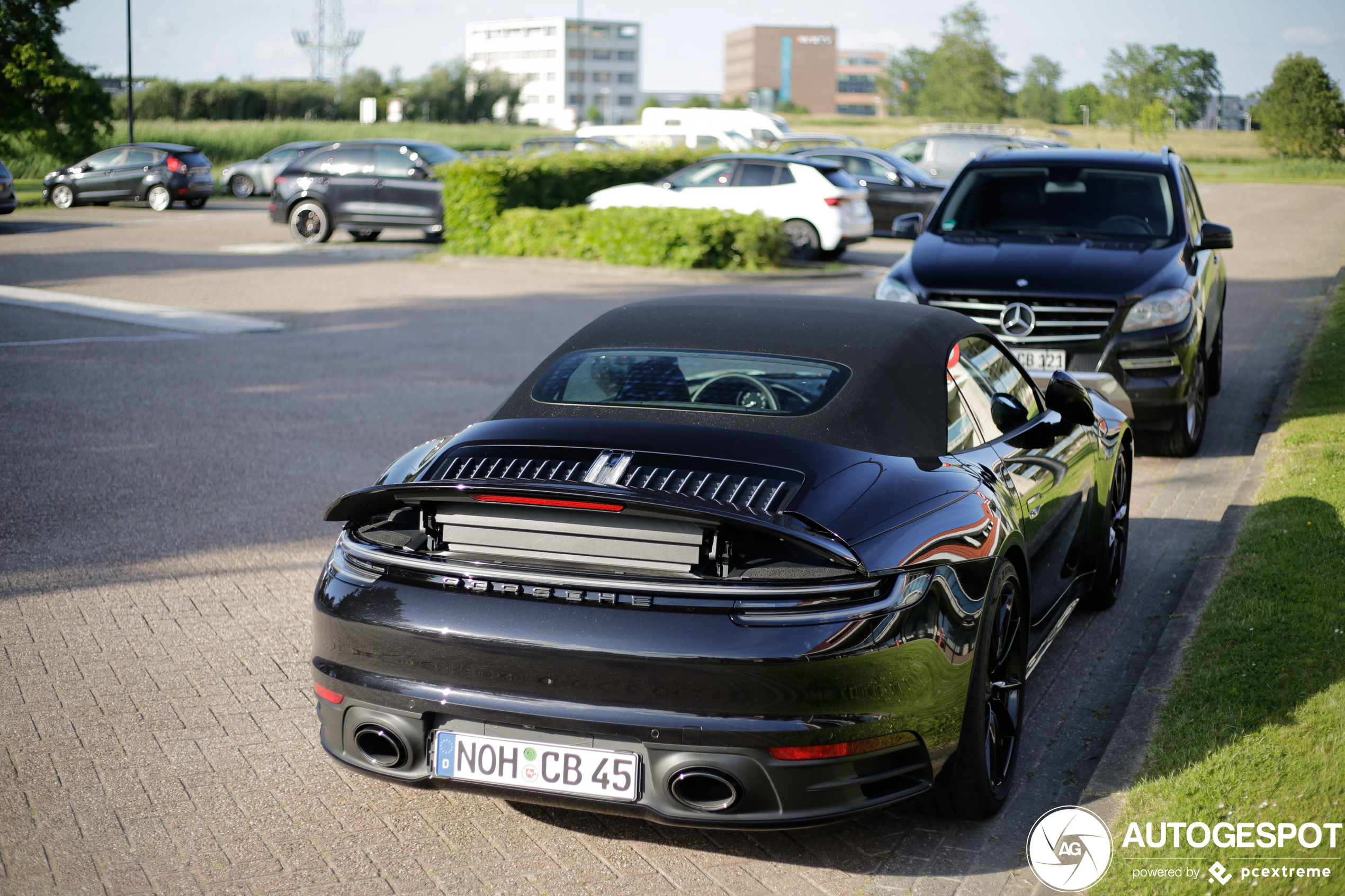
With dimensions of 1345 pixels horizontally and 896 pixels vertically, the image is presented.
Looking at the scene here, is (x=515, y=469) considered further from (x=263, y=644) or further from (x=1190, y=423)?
(x=1190, y=423)

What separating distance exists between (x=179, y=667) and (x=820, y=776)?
2789 millimetres

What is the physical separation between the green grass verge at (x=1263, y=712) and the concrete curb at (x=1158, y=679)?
44mm

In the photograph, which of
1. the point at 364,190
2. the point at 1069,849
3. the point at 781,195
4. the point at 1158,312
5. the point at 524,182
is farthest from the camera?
the point at 364,190

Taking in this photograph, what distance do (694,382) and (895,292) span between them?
498 centimetres

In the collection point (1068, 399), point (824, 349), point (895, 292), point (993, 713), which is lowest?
point (993, 713)

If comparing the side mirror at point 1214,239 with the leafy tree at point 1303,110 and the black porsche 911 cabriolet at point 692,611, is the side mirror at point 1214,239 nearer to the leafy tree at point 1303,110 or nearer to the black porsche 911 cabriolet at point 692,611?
the black porsche 911 cabriolet at point 692,611

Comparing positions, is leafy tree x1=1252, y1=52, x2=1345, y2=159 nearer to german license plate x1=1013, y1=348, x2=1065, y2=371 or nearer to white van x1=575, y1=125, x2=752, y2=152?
white van x1=575, y1=125, x2=752, y2=152

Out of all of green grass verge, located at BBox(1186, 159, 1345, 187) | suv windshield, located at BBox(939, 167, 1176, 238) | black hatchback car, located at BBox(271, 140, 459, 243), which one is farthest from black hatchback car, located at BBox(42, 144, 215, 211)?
green grass verge, located at BBox(1186, 159, 1345, 187)

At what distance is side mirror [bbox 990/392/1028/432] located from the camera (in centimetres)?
428

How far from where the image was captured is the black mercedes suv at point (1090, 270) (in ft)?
26.1

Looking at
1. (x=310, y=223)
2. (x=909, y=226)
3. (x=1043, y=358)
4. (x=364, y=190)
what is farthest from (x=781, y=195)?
(x=1043, y=358)

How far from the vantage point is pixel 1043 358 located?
804 centimetres

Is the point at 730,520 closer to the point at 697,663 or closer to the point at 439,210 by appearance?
the point at 697,663

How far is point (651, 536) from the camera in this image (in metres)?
3.06
